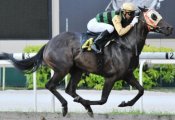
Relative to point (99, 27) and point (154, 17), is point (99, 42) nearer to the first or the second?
point (99, 27)

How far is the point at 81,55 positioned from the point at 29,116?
4.42 ft

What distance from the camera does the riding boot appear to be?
8914 millimetres

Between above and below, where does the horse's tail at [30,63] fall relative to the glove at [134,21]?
below

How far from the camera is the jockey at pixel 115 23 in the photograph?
347 inches

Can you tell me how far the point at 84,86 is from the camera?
14.1 meters

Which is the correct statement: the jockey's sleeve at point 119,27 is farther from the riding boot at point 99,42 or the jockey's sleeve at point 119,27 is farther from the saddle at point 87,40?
the saddle at point 87,40

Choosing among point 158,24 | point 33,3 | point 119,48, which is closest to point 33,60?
point 119,48

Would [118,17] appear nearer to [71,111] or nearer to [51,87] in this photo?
[51,87]

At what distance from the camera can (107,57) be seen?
8.95m

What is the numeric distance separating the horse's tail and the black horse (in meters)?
0.08

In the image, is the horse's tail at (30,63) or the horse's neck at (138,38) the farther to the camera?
the horse's tail at (30,63)

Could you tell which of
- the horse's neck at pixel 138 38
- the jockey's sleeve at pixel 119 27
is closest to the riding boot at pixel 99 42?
the jockey's sleeve at pixel 119 27

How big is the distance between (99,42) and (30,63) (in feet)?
4.25

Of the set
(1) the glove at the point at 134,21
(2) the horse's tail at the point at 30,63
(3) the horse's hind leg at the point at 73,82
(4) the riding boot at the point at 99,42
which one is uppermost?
(1) the glove at the point at 134,21
